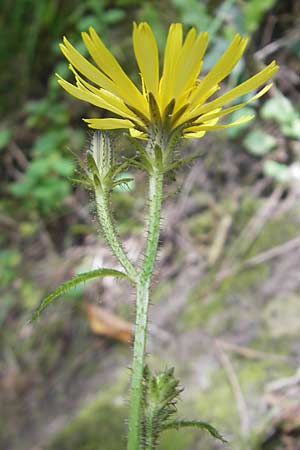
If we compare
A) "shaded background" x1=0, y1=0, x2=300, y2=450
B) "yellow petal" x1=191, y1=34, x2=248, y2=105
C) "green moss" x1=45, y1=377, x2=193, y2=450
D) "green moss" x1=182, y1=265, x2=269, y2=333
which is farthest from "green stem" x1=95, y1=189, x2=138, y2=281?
"green moss" x1=182, y1=265, x2=269, y2=333

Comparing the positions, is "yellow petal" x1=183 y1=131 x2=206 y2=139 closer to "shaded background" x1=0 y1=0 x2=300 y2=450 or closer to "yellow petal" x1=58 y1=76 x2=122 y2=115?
"yellow petal" x1=58 y1=76 x2=122 y2=115

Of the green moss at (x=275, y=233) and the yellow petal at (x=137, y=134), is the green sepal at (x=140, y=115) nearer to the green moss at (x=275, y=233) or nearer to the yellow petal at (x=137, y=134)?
the yellow petal at (x=137, y=134)

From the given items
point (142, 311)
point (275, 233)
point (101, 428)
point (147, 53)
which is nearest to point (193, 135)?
point (147, 53)

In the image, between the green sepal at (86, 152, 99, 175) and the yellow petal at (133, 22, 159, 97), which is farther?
the green sepal at (86, 152, 99, 175)

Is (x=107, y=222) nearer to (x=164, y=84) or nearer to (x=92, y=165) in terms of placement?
(x=92, y=165)

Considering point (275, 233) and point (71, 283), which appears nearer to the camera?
point (71, 283)

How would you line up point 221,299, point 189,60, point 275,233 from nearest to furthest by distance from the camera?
point 189,60
point 221,299
point 275,233

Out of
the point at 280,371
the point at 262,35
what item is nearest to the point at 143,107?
the point at 280,371
